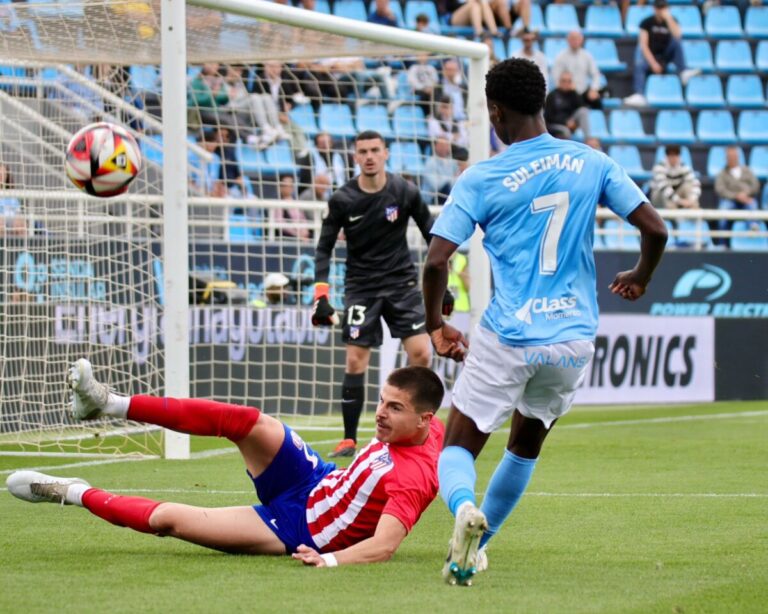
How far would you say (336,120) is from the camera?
16.9 m

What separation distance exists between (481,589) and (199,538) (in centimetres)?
125

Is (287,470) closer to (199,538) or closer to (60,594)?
(199,538)

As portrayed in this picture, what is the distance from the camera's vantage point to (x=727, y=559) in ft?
17.9

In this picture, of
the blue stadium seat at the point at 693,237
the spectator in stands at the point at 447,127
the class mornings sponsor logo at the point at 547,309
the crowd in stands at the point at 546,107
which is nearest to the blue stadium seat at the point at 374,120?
the crowd in stands at the point at 546,107

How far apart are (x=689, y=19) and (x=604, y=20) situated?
4.76 feet

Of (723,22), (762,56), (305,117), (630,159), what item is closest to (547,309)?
(305,117)

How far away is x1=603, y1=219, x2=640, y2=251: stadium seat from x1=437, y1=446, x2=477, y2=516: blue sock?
1130 centimetres

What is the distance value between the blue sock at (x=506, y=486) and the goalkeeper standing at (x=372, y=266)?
454 centimetres

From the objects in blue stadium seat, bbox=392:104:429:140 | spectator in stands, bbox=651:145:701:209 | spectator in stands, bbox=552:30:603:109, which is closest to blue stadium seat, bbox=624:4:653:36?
spectator in stands, bbox=552:30:603:109

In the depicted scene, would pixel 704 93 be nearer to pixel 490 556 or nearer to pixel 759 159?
pixel 759 159

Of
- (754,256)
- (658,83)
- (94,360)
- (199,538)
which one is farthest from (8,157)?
(658,83)

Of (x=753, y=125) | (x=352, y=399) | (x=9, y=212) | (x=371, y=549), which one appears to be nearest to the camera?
(x=371, y=549)

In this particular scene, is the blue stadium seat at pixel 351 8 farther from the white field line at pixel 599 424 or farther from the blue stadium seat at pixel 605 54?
the white field line at pixel 599 424

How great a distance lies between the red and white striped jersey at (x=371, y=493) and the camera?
17.0 feet
